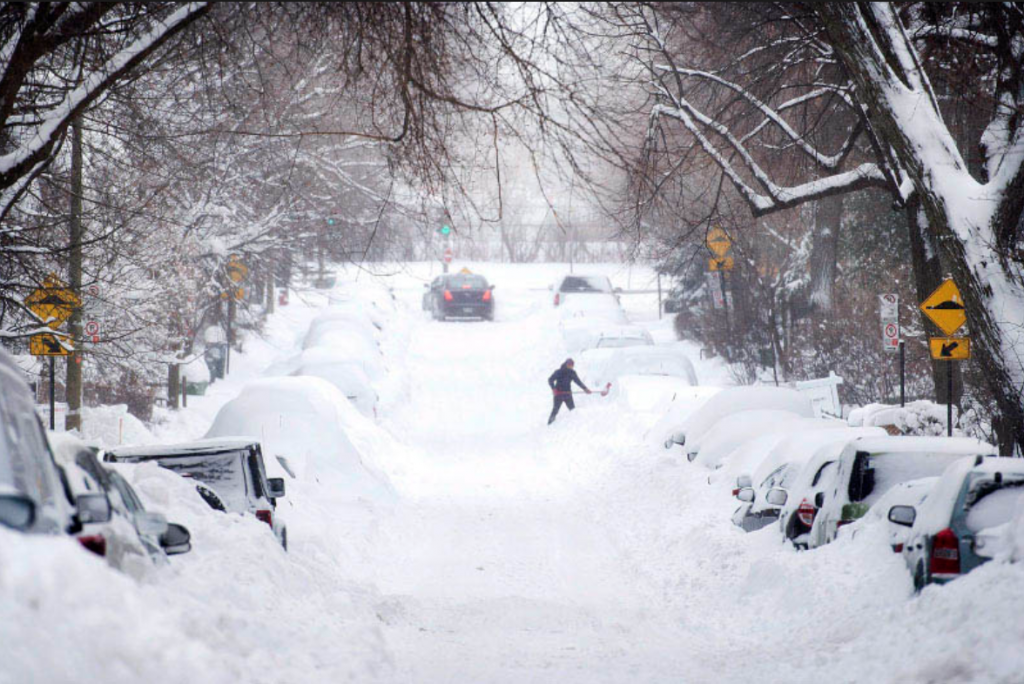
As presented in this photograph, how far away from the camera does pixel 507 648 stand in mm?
9352

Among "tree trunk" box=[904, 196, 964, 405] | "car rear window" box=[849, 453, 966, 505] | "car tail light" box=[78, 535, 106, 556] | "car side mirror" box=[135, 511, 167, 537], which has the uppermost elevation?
"tree trunk" box=[904, 196, 964, 405]

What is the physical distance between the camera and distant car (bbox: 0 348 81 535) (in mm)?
4430

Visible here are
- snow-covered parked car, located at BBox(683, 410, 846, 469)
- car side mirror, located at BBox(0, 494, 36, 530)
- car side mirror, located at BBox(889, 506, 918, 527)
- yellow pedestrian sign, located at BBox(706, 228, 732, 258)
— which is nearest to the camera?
car side mirror, located at BBox(0, 494, 36, 530)

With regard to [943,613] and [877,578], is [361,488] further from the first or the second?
[943,613]

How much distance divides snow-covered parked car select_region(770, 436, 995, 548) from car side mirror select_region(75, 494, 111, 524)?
7280 mm


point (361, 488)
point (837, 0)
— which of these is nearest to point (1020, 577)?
point (837, 0)

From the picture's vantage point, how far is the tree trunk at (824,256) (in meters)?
28.7

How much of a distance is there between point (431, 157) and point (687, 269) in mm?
30963

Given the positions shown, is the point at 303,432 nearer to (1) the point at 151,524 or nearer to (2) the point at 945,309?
(2) the point at 945,309

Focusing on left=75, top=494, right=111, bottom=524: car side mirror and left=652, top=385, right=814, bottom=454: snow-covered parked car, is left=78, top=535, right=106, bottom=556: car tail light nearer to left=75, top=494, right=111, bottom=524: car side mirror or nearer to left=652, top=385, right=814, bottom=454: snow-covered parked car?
left=75, top=494, right=111, bottom=524: car side mirror

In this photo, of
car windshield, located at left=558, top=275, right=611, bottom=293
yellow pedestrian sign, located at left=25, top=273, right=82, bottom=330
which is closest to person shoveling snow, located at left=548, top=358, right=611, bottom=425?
yellow pedestrian sign, located at left=25, top=273, right=82, bottom=330

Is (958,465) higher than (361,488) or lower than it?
higher

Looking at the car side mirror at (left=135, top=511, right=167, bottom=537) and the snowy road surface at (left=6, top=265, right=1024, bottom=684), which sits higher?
the car side mirror at (left=135, top=511, right=167, bottom=537)

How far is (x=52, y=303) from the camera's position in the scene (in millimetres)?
15164
